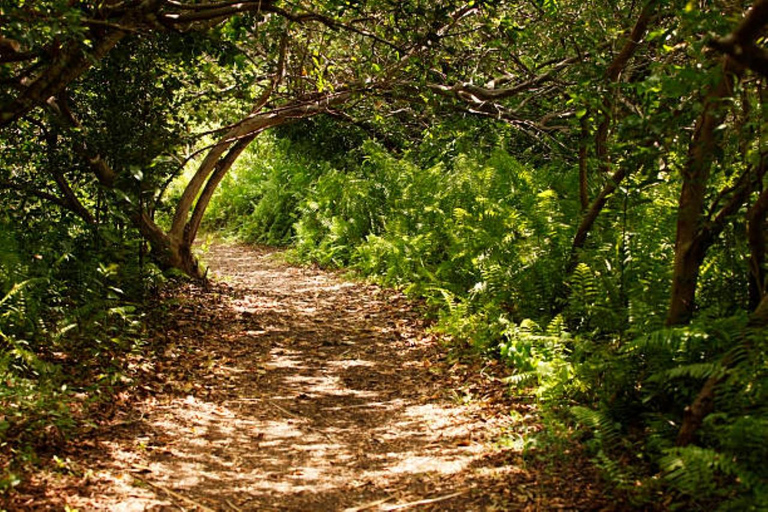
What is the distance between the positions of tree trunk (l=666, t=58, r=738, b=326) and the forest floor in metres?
1.25

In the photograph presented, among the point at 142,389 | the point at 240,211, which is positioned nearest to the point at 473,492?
the point at 142,389

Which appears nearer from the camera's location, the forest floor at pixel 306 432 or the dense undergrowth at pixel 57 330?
the forest floor at pixel 306 432

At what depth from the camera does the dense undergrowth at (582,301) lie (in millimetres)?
3783

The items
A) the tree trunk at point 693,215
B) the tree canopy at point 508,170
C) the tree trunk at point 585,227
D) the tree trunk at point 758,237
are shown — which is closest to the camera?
the tree trunk at point 758,237

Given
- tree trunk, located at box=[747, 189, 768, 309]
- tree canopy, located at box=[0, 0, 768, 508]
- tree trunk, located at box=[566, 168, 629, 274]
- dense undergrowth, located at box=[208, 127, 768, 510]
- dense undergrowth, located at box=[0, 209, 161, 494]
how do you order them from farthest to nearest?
1. tree trunk, located at box=[566, 168, 629, 274]
2. dense undergrowth, located at box=[0, 209, 161, 494]
3. tree canopy, located at box=[0, 0, 768, 508]
4. tree trunk, located at box=[747, 189, 768, 309]
5. dense undergrowth, located at box=[208, 127, 768, 510]

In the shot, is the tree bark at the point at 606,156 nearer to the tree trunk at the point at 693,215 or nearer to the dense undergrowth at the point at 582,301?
the dense undergrowth at the point at 582,301

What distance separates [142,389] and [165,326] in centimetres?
167

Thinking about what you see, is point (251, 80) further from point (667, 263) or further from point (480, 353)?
point (667, 263)

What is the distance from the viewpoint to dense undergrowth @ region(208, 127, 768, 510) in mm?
3783

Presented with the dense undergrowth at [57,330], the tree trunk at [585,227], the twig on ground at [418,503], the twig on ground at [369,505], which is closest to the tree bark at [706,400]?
the twig on ground at [418,503]

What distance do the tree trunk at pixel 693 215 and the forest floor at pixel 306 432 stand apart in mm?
1252

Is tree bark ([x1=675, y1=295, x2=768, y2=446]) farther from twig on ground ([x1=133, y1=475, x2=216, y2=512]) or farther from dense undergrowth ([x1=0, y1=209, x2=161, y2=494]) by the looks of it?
dense undergrowth ([x1=0, y1=209, x2=161, y2=494])

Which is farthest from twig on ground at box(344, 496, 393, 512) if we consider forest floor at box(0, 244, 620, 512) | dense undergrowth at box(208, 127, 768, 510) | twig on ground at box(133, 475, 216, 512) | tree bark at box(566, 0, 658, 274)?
tree bark at box(566, 0, 658, 274)

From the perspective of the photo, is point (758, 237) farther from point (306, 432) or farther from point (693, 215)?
point (306, 432)
